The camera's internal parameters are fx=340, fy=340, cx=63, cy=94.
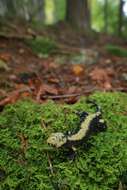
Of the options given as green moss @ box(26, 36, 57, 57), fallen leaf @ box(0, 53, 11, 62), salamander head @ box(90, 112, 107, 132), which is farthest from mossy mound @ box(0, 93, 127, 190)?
green moss @ box(26, 36, 57, 57)

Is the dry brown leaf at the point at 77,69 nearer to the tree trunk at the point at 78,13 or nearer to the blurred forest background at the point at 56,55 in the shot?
the blurred forest background at the point at 56,55

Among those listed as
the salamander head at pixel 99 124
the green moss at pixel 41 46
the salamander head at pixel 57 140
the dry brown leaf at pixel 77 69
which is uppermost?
the salamander head at pixel 57 140

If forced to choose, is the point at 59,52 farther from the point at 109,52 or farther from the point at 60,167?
the point at 60,167

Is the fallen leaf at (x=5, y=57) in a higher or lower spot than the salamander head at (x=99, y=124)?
lower

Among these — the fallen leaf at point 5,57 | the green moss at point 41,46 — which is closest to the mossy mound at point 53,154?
the fallen leaf at point 5,57

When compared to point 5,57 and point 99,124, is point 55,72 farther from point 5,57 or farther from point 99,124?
point 99,124

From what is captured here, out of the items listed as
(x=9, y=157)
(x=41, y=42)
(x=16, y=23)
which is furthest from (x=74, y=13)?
(x=9, y=157)

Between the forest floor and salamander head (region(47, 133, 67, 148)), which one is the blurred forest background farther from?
salamander head (region(47, 133, 67, 148))
